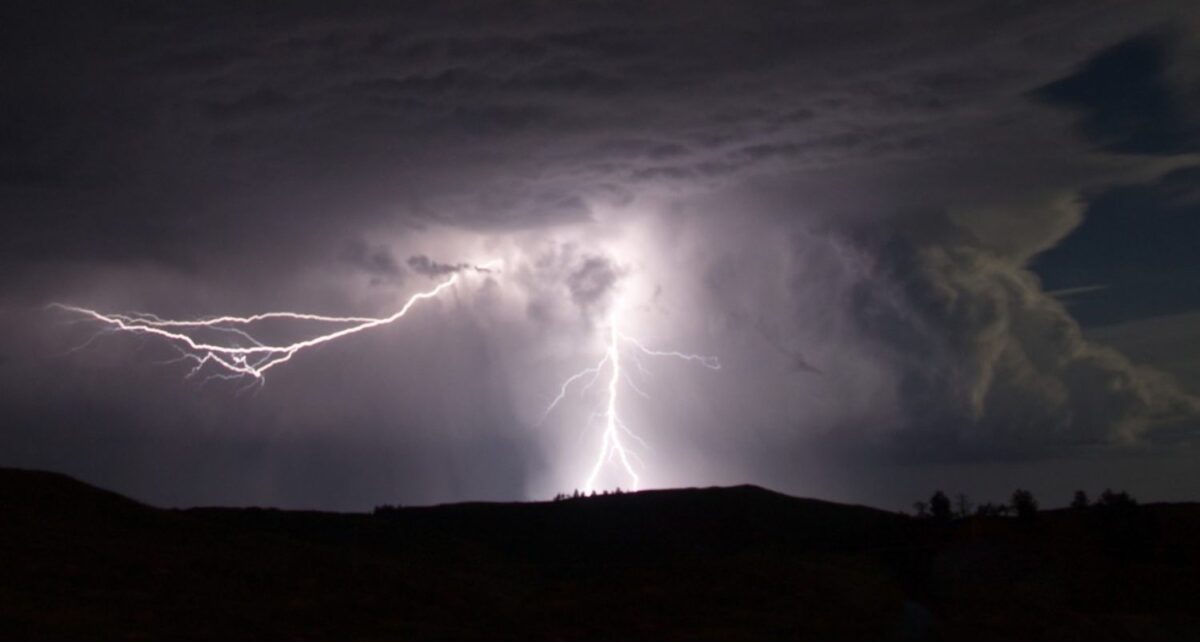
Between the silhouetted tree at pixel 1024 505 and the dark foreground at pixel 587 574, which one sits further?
the silhouetted tree at pixel 1024 505

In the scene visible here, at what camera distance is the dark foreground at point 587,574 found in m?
19.3

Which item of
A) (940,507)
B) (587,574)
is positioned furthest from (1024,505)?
(587,574)

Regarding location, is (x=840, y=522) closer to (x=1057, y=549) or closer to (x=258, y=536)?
(x=1057, y=549)

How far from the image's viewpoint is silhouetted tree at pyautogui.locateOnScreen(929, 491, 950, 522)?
37625 millimetres

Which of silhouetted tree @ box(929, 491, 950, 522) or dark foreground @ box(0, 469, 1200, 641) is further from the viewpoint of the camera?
silhouetted tree @ box(929, 491, 950, 522)

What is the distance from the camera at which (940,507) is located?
126 feet

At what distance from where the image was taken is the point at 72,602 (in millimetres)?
17734

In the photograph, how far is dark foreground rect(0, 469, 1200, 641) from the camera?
19.3 m

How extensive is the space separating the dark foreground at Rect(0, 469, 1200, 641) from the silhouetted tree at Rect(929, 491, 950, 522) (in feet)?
3.82

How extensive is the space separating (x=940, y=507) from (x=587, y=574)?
15.5 meters

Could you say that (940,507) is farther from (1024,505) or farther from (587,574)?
(587,574)

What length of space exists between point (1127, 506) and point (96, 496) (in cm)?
3031

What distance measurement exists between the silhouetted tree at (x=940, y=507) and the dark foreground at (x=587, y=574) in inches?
45.8

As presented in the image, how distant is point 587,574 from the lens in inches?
1117
